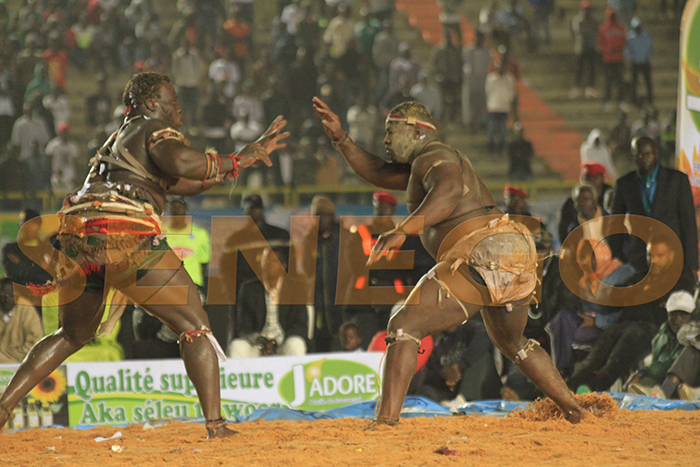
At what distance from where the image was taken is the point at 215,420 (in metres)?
4.40

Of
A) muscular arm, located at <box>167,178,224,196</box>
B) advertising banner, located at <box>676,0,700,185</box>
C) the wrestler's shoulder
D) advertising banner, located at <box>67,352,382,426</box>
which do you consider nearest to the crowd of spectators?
advertising banner, located at <box>676,0,700,185</box>

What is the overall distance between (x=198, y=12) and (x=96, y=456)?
43.3 feet

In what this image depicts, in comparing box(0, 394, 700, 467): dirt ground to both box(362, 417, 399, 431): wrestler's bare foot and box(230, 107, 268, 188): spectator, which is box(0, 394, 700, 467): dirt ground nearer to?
box(362, 417, 399, 431): wrestler's bare foot

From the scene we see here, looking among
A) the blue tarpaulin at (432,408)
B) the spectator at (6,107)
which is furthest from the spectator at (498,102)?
the blue tarpaulin at (432,408)

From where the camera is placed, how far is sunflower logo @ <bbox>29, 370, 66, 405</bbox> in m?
5.96

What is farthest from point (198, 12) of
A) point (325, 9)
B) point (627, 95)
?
point (627, 95)

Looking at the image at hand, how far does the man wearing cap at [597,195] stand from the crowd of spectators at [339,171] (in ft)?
0.07

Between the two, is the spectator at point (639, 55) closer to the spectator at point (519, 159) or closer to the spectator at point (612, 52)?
the spectator at point (612, 52)

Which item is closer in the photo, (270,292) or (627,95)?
(270,292)

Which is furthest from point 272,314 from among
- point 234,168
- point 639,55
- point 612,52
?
point 639,55

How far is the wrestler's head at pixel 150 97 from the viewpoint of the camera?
4.55 m

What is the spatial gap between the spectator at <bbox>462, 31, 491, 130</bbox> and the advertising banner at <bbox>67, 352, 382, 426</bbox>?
31.3 ft

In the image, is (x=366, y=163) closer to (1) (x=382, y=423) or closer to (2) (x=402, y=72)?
(1) (x=382, y=423)

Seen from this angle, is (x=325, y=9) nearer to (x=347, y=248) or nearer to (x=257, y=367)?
(x=347, y=248)
